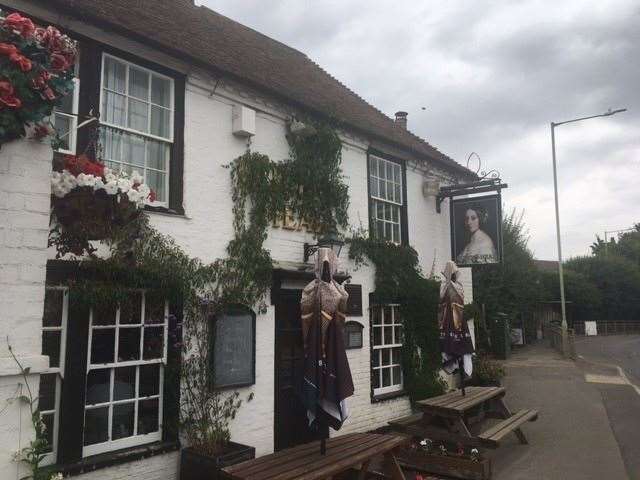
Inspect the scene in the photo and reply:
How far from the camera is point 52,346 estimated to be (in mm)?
4898

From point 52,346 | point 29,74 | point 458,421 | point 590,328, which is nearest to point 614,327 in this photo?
point 590,328

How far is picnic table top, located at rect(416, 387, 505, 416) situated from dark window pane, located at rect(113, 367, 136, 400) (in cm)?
384

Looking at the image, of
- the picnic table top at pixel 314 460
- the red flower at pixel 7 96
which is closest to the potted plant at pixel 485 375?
the picnic table top at pixel 314 460

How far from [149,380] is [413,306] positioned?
5380 mm

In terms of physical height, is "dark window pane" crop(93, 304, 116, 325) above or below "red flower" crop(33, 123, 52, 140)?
below

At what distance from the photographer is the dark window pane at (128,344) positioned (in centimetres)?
544

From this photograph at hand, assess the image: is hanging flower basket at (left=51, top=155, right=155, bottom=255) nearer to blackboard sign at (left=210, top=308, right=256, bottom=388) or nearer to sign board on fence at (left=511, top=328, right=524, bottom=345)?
blackboard sign at (left=210, top=308, right=256, bottom=388)

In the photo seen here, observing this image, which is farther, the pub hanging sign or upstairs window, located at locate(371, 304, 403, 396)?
the pub hanging sign

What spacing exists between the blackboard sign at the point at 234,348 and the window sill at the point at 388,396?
2.94m

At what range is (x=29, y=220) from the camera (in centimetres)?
345

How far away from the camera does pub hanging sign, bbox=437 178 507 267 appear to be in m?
10.1

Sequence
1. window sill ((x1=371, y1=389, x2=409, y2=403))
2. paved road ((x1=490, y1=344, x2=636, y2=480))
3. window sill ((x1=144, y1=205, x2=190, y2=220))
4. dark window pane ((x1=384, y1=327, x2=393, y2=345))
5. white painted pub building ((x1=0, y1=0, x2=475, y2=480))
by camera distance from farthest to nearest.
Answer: dark window pane ((x1=384, y1=327, x2=393, y2=345)), window sill ((x1=371, y1=389, x2=409, y2=403)), paved road ((x1=490, y1=344, x2=636, y2=480)), window sill ((x1=144, y1=205, x2=190, y2=220)), white painted pub building ((x1=0, y1=0, x2=475, y2=480))

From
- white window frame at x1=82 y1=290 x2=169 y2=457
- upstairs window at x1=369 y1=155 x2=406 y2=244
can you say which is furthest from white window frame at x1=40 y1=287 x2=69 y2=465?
upstairs window at x1=369 y1=155 x2=406 y2=244

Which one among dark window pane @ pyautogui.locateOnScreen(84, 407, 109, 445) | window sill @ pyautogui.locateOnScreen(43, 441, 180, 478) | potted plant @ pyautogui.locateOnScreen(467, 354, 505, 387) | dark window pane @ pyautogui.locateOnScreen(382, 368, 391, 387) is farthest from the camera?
potted plant @ pyautogui.locateOnScreen(467, 354, 505, 387)
